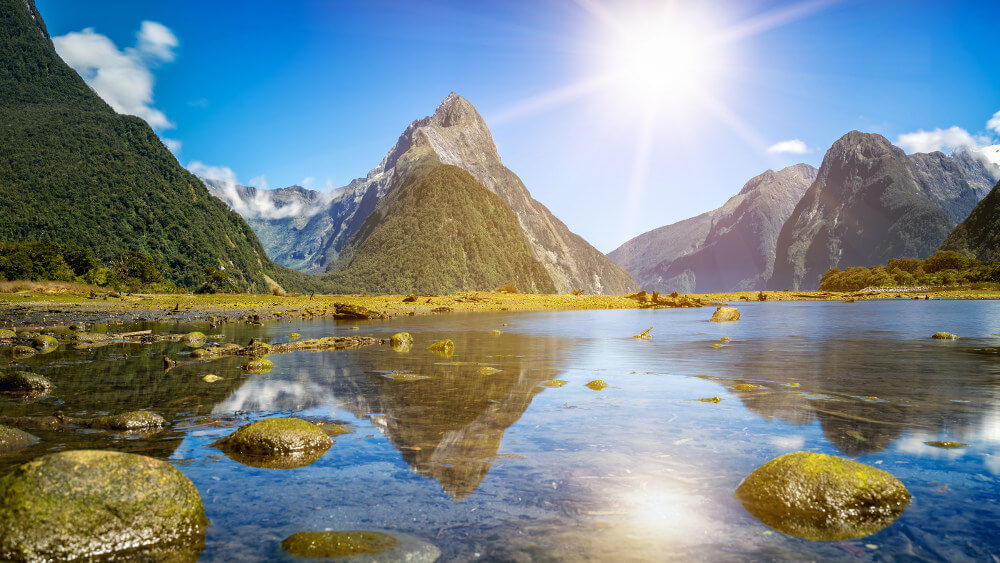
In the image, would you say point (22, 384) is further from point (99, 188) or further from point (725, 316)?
point (99, 188)

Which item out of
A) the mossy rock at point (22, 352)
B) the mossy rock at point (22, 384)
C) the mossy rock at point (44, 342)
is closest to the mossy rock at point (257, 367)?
the mossy rock at point (22, 384)

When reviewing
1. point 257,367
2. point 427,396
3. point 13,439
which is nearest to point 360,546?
point 13,439

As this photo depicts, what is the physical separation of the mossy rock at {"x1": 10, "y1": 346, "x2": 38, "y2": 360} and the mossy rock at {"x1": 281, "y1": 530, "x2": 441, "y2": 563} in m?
27.0

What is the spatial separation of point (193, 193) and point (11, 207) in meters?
61.0

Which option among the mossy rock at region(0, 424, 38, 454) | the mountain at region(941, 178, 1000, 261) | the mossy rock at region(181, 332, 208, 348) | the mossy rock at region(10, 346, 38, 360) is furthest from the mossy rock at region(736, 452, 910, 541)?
the mountain at region(941, 178, 1000, 261)

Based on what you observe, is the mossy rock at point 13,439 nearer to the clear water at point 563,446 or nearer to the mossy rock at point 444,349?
the clear water at point 563,446

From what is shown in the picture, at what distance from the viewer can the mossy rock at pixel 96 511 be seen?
5.95 metres

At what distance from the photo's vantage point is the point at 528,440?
442 inches

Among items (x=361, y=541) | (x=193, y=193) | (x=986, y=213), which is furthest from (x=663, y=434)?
(x=986, y=213)

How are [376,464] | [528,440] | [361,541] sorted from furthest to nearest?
[528,440] → [376,464] → [361,541]

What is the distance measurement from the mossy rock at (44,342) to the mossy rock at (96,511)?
2832 cm

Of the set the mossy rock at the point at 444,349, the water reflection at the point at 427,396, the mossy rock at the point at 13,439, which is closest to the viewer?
the mossy rock at the point at 13,439

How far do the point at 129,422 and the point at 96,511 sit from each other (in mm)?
6462

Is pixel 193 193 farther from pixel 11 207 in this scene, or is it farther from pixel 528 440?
pixel 528 440
